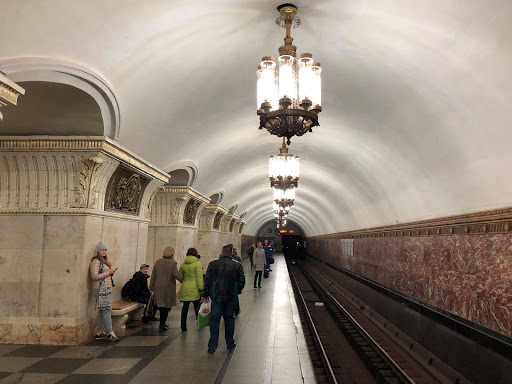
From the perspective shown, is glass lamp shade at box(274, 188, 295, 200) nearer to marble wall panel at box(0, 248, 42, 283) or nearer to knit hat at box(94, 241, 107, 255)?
knit hat at box(94, 241, 107, 255)

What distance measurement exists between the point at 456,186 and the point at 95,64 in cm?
548

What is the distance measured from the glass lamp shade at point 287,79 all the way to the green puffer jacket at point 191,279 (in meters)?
3.41

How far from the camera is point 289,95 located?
4.14 m

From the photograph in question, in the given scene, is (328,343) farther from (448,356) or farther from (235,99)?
(235,99)

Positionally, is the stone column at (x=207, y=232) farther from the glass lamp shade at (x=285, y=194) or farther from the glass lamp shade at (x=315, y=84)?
the glass lamp shade at (x=315, y=84)

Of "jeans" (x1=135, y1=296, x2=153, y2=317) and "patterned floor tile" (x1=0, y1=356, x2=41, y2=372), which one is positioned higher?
"jeans" (x1=135, y1=296, x2=153, y2=317)

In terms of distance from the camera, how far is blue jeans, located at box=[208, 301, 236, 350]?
5480 mm

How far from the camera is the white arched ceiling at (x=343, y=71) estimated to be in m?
4.11

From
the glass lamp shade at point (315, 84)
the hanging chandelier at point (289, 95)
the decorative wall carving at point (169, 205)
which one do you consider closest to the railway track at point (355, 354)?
the hanging chandelier at point (289, 95)

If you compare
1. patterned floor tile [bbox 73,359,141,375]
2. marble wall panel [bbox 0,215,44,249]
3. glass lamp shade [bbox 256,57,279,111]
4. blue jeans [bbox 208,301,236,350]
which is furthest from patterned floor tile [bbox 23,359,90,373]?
glass lamp shade [bbox 256,57,279,111]

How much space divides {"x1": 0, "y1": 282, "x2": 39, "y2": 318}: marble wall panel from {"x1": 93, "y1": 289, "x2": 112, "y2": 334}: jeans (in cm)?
81

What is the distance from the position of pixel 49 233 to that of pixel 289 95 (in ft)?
13.1

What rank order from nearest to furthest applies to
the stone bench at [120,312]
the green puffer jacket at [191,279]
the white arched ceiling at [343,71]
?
1. the white arched ceiling at [343,71]
2. the stone bench at [120,312]
3. the green puffer jacket at [191,279]

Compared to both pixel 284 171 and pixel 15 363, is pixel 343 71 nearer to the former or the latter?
pixel 284 171
